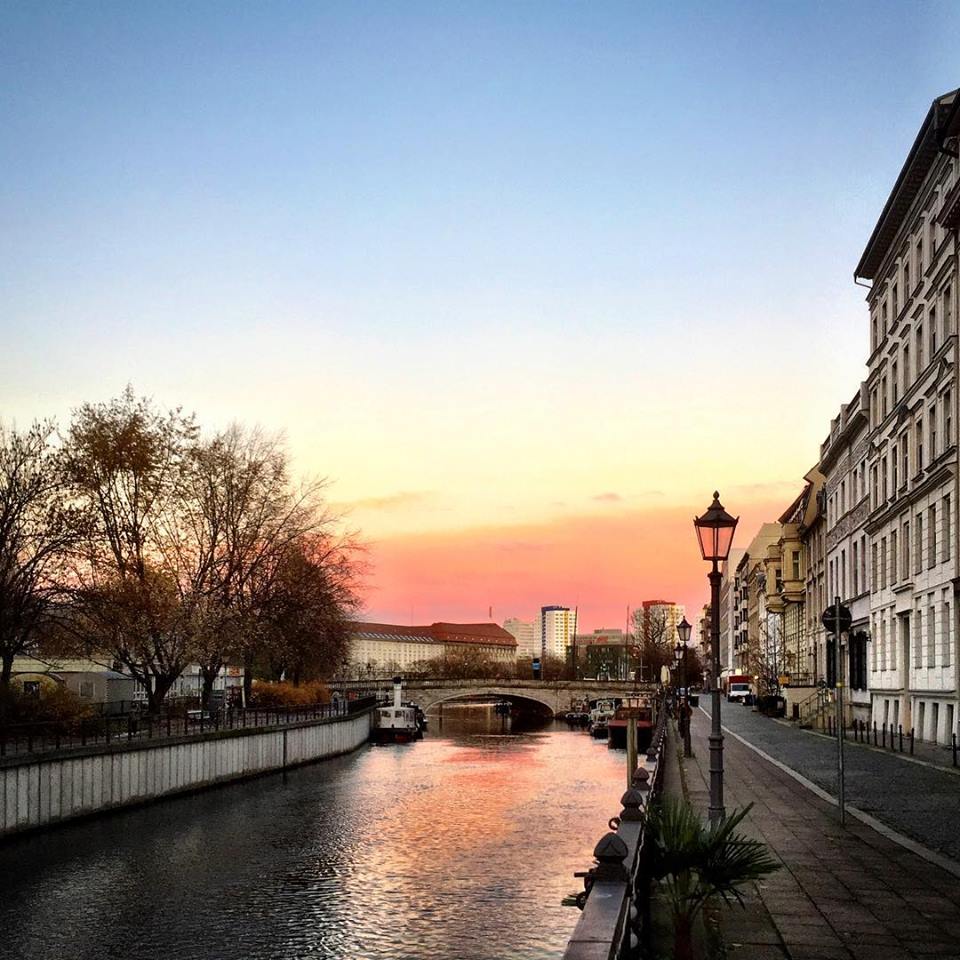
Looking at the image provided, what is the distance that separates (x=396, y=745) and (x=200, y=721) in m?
32.4

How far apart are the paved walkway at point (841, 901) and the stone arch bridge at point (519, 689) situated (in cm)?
9389

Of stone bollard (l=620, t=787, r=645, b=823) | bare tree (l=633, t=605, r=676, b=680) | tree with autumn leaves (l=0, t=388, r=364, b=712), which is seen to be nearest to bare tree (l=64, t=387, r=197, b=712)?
tree with autumn leaves (l=0, t=388, r=364, b=712)

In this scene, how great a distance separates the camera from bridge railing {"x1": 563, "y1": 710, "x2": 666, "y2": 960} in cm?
738

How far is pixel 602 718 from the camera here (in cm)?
9094

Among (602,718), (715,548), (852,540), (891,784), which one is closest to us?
(715,548)

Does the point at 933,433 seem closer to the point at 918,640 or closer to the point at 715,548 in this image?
the point at 918,640

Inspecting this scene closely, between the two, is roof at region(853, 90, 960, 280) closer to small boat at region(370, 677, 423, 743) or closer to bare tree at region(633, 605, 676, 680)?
small boat at region(370, 677, 423, 743)

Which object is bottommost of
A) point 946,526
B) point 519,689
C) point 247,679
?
point 519,689

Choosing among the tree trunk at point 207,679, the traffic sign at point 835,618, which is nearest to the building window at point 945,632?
the traffic sign at point 835,618

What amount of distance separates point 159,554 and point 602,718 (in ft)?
154

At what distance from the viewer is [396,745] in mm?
78000

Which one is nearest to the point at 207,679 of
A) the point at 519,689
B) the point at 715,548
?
the point at 715,548

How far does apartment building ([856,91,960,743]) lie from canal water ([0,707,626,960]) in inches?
453

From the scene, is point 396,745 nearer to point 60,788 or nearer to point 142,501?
point 142,501
